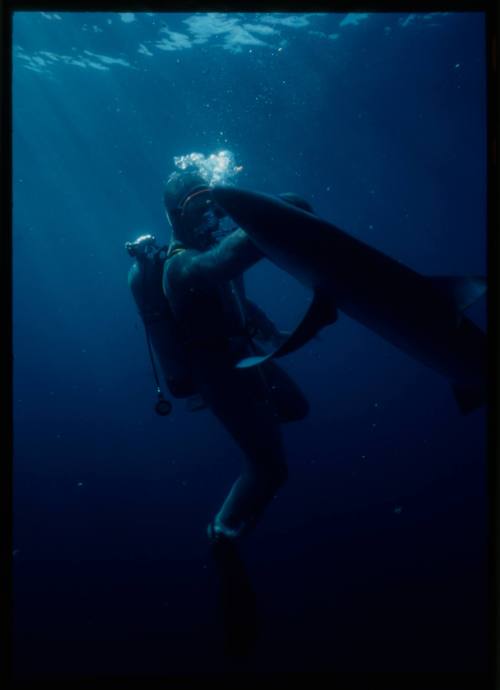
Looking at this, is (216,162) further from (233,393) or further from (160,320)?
(233,393)

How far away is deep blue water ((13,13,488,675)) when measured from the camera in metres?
6.32

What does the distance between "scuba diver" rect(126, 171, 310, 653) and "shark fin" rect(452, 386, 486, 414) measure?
1.57m

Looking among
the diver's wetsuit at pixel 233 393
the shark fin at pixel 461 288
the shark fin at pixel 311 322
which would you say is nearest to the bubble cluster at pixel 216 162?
the diver's wetsuit at pixel 233 393

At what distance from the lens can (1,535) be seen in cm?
300

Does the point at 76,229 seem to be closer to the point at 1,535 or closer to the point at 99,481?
the point at 99,481

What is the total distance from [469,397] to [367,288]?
123 cm

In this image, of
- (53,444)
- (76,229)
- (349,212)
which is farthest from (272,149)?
(76,229)

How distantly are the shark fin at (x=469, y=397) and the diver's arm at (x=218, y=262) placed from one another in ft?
5.83

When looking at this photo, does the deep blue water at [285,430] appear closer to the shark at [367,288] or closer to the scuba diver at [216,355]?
the scuba diver at [216,355]

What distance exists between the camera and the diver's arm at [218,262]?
304 centimetres

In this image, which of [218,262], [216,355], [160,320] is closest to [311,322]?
[218,262]

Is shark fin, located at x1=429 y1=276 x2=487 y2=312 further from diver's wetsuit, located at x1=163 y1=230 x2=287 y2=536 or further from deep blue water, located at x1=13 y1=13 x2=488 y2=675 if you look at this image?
deep blue water, located at x1=13 y1=13 x2=488 y2=675

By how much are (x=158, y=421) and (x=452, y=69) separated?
20.2 metres

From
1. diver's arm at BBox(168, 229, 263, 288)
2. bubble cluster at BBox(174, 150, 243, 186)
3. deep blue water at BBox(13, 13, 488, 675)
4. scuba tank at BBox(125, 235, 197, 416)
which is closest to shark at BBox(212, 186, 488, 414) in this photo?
diver's arm at BBox(168, 229, 263, 288)
